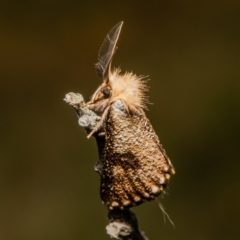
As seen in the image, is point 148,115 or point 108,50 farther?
point 148,115

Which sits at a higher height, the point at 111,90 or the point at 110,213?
the point at 111,90

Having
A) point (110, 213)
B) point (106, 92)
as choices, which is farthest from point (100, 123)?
point (110, 213)

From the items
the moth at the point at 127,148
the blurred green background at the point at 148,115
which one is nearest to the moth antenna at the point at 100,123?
the moth at the point at 127,148

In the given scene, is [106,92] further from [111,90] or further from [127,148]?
[127,148]

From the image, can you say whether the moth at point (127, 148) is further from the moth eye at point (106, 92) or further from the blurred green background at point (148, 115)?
the blurred green background at point (148, 115)

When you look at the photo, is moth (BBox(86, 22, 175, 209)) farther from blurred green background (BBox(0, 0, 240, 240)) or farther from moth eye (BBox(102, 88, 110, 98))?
blurred green background (BBox(0, 0, 240, 240))
